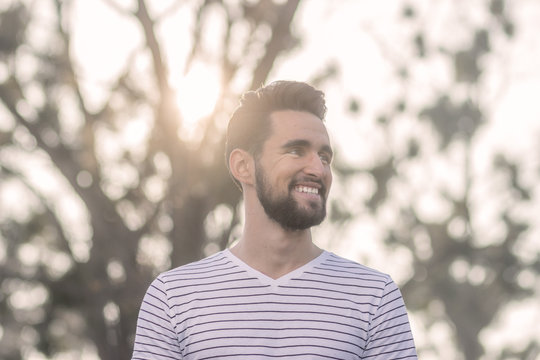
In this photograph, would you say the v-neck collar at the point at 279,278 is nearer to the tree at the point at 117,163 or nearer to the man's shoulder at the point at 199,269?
the man's shoulder at the point at 199,269

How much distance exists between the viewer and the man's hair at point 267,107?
418 cm

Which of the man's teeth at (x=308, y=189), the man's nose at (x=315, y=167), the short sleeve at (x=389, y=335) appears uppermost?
the man's nose at (x=315, y=167)

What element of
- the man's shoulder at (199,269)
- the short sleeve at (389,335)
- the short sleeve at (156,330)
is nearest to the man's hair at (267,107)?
the man's shoulder at (199,269)

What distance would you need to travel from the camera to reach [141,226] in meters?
10.7

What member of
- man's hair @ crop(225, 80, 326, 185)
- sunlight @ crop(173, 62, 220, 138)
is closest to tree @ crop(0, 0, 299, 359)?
sunlight @ crop(173, 62, 220, 138)

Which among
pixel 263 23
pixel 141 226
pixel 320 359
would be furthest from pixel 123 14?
pixel 320 359

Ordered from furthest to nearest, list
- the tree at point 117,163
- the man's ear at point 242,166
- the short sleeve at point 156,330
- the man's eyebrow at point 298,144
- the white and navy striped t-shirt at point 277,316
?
the tree at point 117,163
the man's ear at point 242,166
the man's eyebrow at point 298,144
the short sleeve at point 156,330
the white and navy striped t-shirt at point 277,316

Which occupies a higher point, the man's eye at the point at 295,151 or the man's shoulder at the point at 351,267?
→ the man's eye at the point at 295,151

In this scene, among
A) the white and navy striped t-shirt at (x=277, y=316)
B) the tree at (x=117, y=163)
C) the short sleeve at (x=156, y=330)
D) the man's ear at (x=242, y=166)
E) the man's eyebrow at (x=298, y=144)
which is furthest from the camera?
the tree at (x=117, y=163)

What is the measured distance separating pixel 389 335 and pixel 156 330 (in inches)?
37.9

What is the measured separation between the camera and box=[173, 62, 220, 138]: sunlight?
909cm

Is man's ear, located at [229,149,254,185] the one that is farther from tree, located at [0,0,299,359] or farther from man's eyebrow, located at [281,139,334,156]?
tree, located at [0,0,299,359]

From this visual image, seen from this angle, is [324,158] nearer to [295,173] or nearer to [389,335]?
[295,173]

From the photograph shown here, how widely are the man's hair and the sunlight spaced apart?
451cm
